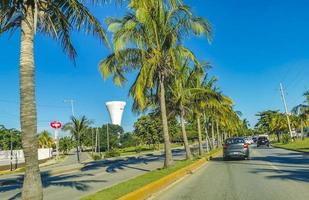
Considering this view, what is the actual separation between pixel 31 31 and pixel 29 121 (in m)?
2.23

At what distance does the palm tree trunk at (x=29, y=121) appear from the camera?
9.93 m

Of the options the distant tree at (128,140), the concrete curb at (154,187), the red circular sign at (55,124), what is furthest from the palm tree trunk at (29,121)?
the distant tree at (128,140)

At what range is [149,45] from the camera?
79.5ft

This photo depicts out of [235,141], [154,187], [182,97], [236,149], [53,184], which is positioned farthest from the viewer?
[235,141]

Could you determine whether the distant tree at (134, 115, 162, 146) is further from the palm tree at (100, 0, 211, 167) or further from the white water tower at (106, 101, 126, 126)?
the palm tree at (100, 0, 211, 167)

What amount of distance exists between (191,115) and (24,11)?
1194 inches

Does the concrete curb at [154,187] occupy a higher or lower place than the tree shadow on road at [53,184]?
lower

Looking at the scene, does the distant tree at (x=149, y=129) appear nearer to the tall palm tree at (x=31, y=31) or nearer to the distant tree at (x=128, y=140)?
the distant tree at (x=128, y=140)

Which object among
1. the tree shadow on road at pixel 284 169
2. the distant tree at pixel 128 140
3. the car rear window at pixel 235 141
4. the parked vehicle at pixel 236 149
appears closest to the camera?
the tree shadow on road at pixel 284 169

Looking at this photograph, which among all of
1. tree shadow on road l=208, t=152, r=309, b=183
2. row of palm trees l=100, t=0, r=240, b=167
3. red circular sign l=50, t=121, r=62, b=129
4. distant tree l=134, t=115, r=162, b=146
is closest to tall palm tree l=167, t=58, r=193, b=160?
row of palm trees l=100, t=0, r=240, b=167

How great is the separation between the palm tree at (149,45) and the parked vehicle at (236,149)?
10787 millimetres

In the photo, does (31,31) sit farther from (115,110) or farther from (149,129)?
(115,110)

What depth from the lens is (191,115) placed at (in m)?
40.2

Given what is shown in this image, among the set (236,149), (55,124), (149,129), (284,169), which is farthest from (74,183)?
(149,129)
